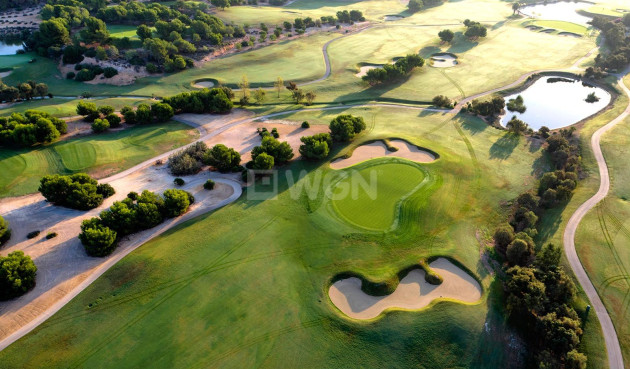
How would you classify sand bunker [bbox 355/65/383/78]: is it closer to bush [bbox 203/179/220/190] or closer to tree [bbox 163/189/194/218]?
bush [bbox 203/179/220/190]

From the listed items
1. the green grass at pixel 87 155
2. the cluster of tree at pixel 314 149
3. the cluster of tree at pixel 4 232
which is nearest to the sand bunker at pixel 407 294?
the cluster of tree at pixel 314 149

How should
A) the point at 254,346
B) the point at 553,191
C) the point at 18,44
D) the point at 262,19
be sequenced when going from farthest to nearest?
the point at 262,19 < the point at 18,44 < the point at 553,191 < the point at 254,346

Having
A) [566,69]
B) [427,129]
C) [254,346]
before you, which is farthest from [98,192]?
[566,69]

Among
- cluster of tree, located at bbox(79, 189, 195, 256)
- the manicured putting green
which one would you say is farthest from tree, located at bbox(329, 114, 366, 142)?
cluster of tree, located at bbox(79, 189, 195, 256)

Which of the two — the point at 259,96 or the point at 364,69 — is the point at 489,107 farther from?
the point at 259,96

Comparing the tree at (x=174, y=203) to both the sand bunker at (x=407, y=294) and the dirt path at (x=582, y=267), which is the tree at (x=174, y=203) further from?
the dirt path at (x=582, y=267)

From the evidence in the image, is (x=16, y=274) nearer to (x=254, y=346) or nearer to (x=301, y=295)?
(x=254, y=346)
